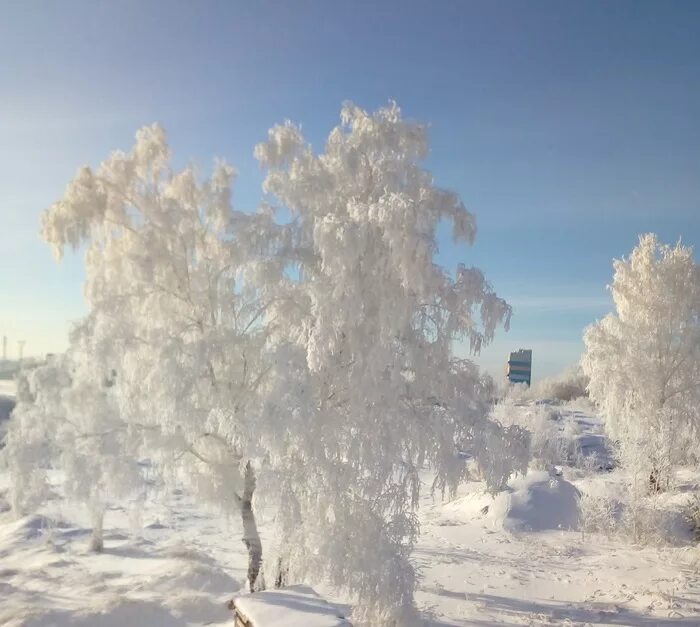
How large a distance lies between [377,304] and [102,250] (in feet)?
14.3

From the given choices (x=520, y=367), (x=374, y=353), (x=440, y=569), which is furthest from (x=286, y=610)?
(x=520, y=367)

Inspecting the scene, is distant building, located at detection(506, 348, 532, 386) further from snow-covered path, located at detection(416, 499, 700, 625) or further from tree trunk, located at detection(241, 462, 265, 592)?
tree trunk, located at detection(241, 462, 265, 592)

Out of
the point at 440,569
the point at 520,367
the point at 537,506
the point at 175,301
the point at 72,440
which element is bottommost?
the point at 440,569

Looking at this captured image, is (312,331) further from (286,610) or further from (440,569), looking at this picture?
(440,569)

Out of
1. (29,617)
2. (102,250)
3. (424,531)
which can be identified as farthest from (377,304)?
(424,531)

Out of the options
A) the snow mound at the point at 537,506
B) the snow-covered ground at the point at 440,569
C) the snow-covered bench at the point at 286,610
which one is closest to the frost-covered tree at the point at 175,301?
the snow-covered bench at the point at 286,610

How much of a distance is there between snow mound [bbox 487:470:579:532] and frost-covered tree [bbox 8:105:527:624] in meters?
6.37

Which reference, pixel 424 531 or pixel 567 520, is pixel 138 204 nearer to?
pixel 424 531

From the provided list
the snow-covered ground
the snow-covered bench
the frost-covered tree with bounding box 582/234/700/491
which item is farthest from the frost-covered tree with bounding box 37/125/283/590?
the frost-covered tree with bounding box 582/234/700/491

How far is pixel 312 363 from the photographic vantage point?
21.1 ft

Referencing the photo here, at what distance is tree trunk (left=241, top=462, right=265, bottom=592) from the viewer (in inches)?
321

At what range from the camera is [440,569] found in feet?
33.6

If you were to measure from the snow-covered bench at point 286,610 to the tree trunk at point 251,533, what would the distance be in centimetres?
120

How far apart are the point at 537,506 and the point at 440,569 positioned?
4.21 metres
